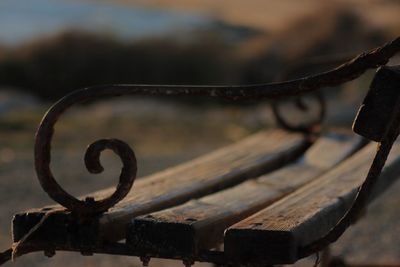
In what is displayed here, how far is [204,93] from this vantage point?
179 centimetres

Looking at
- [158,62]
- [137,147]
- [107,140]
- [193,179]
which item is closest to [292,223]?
[107,140]

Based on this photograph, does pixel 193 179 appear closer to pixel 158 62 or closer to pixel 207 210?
pixel 207 210

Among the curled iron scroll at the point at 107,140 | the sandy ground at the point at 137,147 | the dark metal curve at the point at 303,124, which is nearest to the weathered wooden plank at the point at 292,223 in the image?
the curled iron scroll at the point at 107,140

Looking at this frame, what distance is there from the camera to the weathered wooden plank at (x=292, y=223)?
5.32 feet

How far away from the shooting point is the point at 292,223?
1.70 metres

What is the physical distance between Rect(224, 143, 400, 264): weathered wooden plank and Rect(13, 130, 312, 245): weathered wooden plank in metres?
0.25

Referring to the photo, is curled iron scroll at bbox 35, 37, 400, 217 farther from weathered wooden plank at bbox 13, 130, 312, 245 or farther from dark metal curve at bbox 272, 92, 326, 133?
dark metal curve at bbox 272, 92, 326, 133

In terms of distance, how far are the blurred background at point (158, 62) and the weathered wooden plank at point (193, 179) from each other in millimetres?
3263

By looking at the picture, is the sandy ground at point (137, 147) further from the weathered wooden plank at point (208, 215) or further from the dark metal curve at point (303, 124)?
the weathered wooden plank at point (208, 215)

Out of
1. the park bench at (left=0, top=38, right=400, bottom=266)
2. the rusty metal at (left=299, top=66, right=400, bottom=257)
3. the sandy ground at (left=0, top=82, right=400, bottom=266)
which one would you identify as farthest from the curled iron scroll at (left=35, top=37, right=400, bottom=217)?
the sandy ground at (left=0, top=82, right=400, bottom=266)

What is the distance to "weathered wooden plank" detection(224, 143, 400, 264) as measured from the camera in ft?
Answer: 5.32

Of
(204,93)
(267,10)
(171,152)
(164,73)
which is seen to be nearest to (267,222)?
(204,93)

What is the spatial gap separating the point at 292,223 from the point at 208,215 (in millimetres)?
225

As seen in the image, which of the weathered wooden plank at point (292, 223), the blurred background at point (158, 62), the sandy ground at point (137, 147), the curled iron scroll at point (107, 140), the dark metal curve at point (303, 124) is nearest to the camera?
the weathered wooden plank at point (292, 223)
